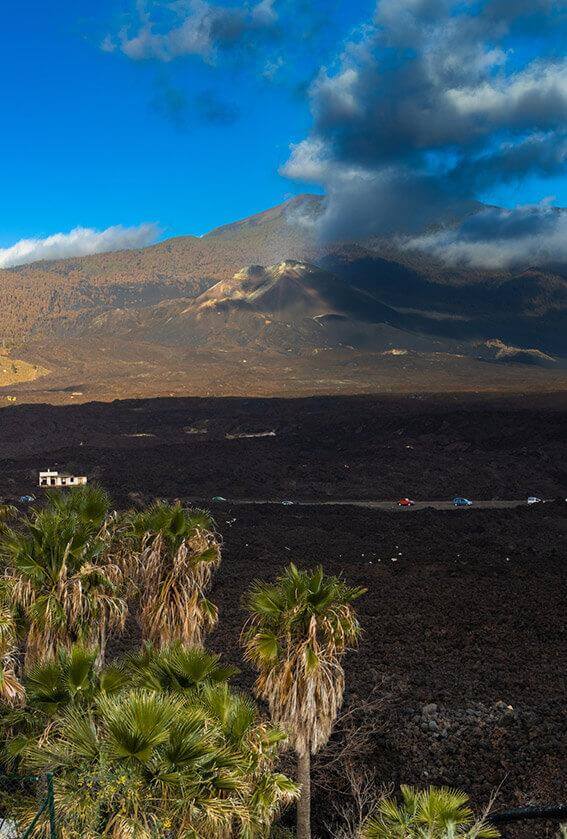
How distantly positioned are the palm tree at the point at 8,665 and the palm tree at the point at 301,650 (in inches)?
135

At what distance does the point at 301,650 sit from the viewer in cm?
1105

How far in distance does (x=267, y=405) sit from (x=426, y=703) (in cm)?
9735

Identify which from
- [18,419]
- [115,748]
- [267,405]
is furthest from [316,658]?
[267,405]

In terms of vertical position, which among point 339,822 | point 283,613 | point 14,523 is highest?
point 283,613

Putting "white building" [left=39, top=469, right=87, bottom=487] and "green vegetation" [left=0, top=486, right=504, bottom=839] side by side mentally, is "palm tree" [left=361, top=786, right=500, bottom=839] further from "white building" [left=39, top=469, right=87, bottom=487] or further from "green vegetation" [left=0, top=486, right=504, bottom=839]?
"white building" [left=39, top=469, right=87, bottom=487]

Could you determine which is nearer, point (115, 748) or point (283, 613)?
point (115, 748)

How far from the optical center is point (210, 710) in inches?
355

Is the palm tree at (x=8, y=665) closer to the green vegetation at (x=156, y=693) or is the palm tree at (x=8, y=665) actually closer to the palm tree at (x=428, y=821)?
the green vegetation at (x=156, y=693)

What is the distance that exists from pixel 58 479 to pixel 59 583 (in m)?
49.6

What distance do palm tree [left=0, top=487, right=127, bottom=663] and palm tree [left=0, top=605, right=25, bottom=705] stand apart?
13.0 inches

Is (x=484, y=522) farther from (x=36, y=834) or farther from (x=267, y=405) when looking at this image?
(x=267, y=405)

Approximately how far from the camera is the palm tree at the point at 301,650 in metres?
11.1

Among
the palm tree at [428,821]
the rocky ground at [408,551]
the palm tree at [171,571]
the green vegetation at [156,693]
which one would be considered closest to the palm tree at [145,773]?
the green vegetation at [156,693]

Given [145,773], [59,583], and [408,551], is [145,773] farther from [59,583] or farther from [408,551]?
[408,551]
